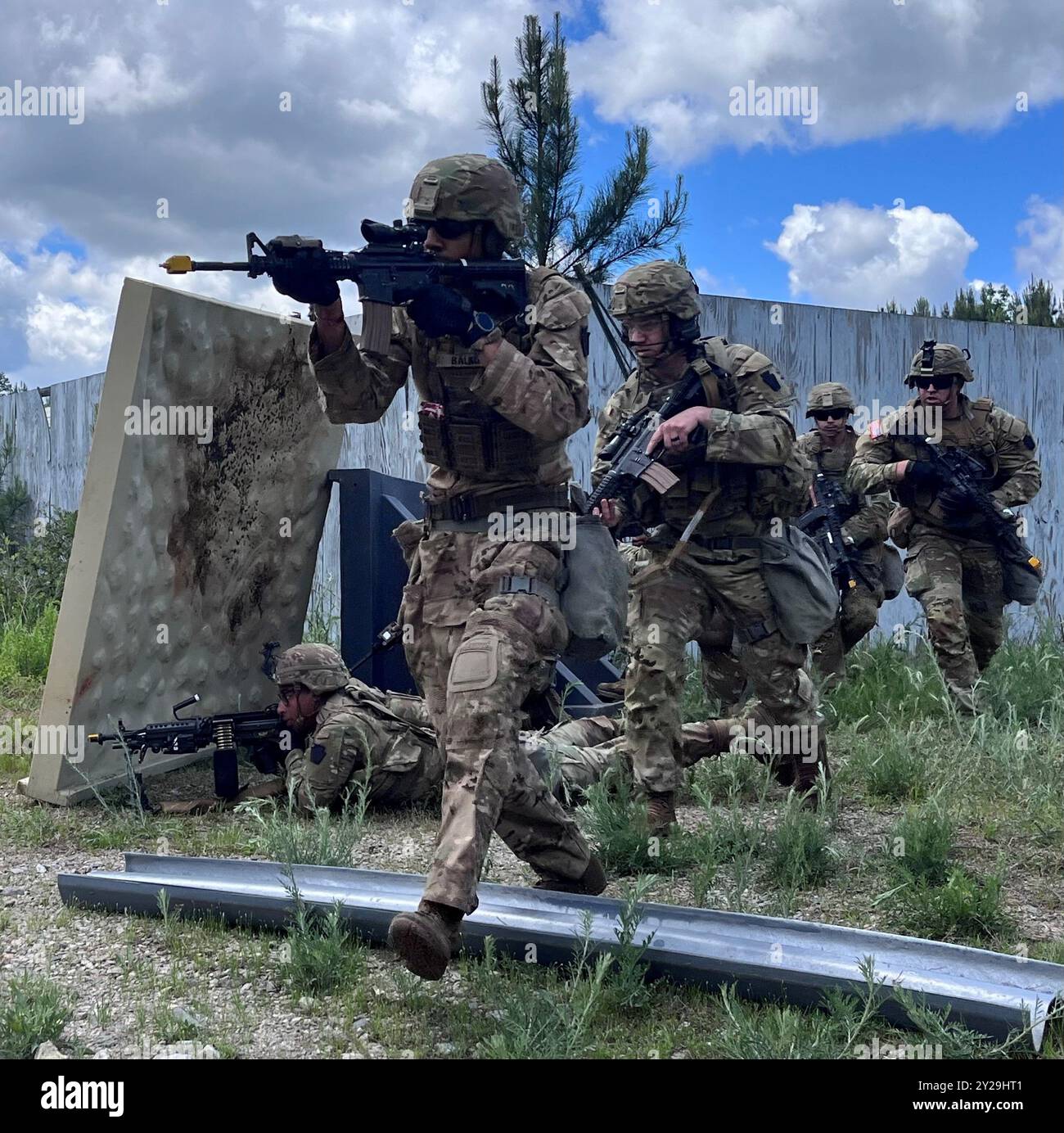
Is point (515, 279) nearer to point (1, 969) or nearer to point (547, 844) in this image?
point (547, 844)

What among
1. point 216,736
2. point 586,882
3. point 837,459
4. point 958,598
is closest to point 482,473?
point 586,882

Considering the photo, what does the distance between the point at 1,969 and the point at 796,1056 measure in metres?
2.13

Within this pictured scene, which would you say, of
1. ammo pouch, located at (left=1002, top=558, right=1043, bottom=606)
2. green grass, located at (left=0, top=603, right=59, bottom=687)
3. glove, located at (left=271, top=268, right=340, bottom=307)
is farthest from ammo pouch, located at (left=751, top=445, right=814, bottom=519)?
green grass, located at (left=0, top=603, right=59, bottom=687)

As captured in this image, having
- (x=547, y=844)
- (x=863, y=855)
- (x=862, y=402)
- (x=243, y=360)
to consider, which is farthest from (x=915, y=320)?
(x=547, y=844)

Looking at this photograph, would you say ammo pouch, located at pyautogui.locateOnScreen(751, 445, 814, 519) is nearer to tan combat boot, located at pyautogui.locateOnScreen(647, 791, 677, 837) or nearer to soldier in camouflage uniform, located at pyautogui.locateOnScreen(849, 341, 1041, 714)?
tan combat boot, located at pyautogui.locateOnScreen(647, 791, 677, 837)

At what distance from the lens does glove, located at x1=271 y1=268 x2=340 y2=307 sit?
324 cm

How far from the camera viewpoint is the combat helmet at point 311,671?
5.14 metres

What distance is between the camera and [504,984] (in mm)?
3092

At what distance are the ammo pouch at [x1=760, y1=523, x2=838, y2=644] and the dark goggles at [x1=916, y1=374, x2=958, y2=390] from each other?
268cm

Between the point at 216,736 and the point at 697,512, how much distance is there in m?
2.18

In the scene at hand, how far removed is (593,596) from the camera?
355 cm

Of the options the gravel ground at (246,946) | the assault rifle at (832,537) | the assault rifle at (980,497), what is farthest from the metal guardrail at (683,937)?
the assault rifle at (832,537)

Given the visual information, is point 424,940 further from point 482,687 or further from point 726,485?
point 726,485

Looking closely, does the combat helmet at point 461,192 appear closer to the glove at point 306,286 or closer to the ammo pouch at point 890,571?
the glove at point 306,286
